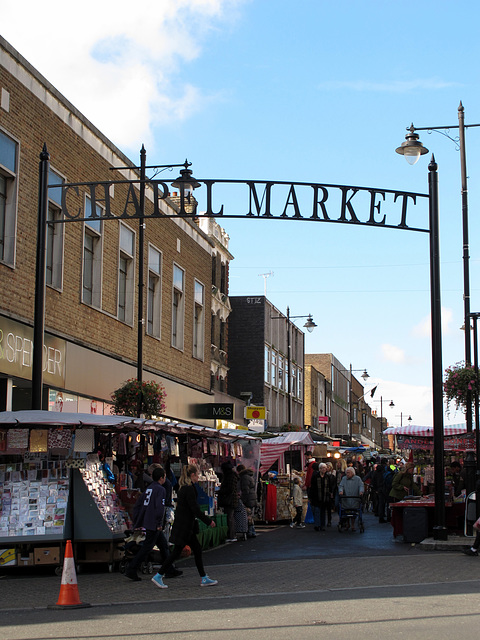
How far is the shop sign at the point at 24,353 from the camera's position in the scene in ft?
62.8

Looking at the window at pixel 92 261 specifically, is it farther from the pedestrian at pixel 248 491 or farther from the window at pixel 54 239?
the pedestrian at pixel 248 491

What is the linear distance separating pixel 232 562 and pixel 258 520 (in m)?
11.6

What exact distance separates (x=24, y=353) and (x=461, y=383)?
9.48 meters

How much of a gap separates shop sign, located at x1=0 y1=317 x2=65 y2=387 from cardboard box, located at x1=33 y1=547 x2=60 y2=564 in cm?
572

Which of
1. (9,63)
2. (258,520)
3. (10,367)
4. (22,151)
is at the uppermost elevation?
(9,63)

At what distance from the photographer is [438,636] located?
27.2 ft

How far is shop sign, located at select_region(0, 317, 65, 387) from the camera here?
1914 cm

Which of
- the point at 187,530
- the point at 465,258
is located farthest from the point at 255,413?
the point at 187,530

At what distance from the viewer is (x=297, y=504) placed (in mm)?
26188

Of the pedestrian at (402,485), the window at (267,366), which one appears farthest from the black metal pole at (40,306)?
the window at (267,366)

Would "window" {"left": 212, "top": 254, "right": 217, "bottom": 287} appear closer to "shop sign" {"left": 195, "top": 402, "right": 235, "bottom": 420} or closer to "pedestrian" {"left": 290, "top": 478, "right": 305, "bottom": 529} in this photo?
"shop sign" {"left": 195, "top": 402, "right": 235, "bottom": 420}

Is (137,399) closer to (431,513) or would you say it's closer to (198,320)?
(431,513)

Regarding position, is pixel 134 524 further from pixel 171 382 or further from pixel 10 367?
pixel 171 382

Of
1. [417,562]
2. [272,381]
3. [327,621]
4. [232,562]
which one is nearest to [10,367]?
[232,562]
